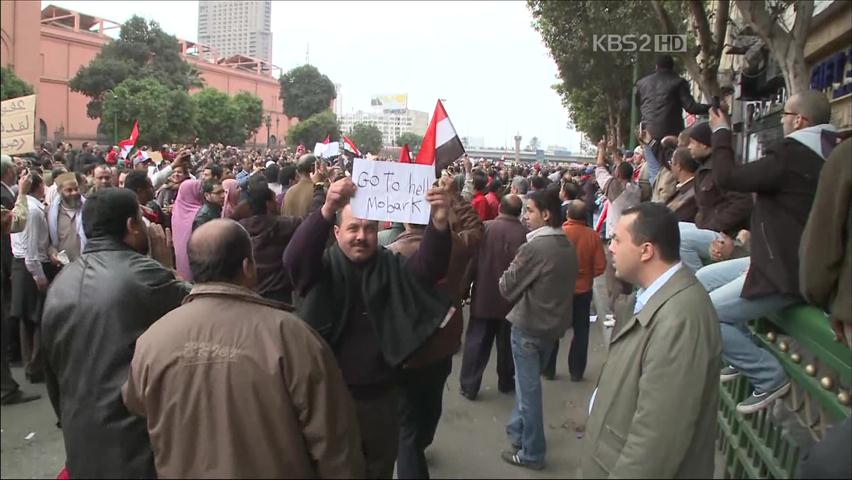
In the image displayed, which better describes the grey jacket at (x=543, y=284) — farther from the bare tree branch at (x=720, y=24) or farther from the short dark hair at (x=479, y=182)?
the bare tree branch at (x=720, y=24)

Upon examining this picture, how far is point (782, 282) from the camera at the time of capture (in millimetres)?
3363

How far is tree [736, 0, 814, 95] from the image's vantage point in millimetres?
9000

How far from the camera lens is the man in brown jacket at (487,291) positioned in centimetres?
655

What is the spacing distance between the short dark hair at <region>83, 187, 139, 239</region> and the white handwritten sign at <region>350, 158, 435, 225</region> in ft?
3.46

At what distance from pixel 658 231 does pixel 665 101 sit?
14.7 feet

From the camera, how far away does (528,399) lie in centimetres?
498

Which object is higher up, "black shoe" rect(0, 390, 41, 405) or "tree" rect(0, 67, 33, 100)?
"tree" rect(0, 67, 33, 100)

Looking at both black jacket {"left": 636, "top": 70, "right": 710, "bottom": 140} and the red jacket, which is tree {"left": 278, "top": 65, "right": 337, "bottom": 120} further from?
black jacket {"left": 636, "top": 70, "right": 710, "bottom": 140}

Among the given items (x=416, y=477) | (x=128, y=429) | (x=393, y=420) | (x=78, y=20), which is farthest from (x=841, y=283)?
(x=78, y=20)

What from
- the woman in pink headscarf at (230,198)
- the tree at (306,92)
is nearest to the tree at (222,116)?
the tree at (306,92)

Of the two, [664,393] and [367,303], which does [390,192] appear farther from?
[664,393]

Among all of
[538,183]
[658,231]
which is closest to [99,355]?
[658,231]

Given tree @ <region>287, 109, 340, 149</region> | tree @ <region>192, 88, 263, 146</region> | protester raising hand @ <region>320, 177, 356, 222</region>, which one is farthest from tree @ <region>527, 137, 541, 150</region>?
protester raising hand @ <region>320, 177, 356, 222</region>

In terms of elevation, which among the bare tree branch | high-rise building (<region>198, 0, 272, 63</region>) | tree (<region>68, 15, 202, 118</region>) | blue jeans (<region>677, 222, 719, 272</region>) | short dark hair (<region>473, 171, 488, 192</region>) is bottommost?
blue jeans (<region>677, 222, 719, 272</region>)
